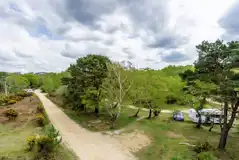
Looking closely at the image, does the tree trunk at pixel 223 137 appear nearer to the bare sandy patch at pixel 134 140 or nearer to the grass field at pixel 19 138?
the bare sandy patch at pixel 134 140

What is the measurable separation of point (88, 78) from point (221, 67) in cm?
1324

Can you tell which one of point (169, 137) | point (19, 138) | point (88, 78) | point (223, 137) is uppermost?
point (88, 78)

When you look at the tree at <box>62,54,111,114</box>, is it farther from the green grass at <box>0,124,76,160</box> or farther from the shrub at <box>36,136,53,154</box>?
the shrub at <box>36,136,53,154</box>

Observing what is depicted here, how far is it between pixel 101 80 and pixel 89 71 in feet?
6.12

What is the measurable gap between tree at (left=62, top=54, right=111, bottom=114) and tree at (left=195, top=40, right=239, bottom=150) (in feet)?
34.4

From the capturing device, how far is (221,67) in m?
11.5

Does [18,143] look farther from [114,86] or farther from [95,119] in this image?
[114,86]

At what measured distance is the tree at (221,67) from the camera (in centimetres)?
1060

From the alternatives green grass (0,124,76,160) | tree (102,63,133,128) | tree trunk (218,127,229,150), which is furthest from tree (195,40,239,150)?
green grass (0,124,76,160)

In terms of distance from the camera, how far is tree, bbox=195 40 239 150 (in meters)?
10.6

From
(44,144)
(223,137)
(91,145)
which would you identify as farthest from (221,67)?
(44,144)

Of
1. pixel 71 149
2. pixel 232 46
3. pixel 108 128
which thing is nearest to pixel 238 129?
pixel 232 46

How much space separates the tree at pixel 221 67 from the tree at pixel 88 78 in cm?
1047

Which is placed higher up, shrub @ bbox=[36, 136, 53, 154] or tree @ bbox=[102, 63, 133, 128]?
tree @ bbox=[102, 63, 133, 128]
